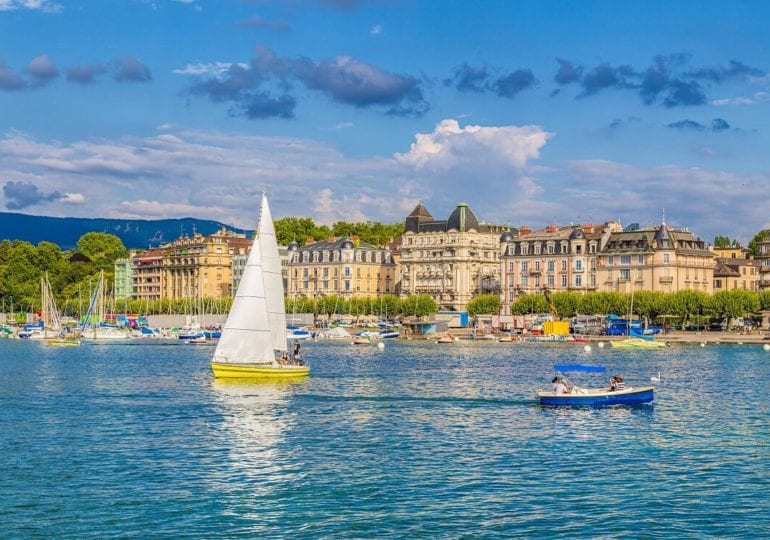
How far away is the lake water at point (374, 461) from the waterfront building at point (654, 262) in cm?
7625

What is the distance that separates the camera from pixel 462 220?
170 m

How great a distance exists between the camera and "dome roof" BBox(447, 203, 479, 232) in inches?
6673

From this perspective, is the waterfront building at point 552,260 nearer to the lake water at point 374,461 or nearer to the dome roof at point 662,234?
the dome roof at point 662,234

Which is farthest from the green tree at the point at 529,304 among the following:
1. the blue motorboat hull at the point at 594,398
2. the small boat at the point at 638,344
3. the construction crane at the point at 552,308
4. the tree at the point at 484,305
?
the blue motorboat hull at the point at 594,398

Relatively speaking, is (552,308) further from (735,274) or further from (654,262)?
(735,274)

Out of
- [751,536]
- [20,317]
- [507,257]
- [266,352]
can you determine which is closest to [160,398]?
[266,352]

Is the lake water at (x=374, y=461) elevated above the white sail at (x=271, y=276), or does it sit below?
below

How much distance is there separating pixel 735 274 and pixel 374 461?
5120 inches

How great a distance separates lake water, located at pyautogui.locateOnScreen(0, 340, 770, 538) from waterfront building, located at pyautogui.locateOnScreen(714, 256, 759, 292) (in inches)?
3626

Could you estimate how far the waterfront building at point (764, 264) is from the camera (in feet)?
516

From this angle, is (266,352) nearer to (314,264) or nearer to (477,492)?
(477,492)

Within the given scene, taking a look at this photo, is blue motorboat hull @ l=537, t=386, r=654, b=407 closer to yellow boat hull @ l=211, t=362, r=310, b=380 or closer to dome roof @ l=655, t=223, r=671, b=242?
yellow boat hull @ l=211, t=362, r=310, b=380

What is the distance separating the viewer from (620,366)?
275 ft

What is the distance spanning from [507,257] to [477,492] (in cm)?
12915
